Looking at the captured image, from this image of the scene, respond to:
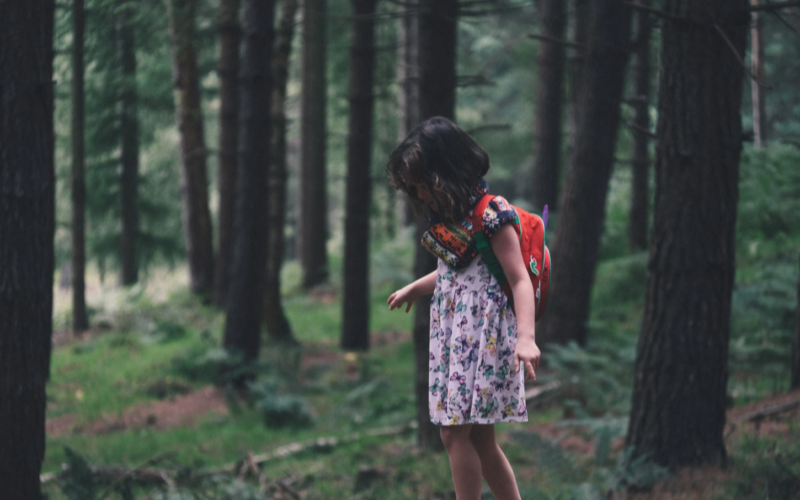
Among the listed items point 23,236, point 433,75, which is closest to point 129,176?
point 433,75

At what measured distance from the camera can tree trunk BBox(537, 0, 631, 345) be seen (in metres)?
8.33

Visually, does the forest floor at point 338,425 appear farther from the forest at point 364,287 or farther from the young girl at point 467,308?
the young girl at point 467,308

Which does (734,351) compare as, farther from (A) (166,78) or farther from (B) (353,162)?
(A) (166,78)

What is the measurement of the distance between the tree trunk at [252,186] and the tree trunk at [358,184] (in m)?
2.10

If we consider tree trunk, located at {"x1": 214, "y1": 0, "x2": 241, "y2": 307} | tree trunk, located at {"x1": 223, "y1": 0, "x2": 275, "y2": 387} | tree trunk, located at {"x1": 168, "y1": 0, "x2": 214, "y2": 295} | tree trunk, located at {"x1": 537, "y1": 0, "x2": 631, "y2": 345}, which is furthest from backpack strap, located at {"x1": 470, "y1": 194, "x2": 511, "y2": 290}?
tree trunk, located at {"x1": 168, "y1": 0, "x2": 214, "y2": 295}

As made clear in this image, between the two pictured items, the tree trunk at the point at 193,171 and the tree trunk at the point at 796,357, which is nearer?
the tree trunk at the point at 796,357

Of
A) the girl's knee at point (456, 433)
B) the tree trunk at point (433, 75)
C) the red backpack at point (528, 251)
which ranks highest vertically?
the tree trunk at point (433, 75)

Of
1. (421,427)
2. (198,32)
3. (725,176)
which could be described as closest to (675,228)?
(725,176)

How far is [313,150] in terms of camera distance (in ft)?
55.7

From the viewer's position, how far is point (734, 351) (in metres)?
7.73

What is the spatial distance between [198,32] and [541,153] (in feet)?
23.1

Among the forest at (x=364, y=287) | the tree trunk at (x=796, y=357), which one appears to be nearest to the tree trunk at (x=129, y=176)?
the forest at (x=364, y=287)

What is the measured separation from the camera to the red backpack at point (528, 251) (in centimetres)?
313

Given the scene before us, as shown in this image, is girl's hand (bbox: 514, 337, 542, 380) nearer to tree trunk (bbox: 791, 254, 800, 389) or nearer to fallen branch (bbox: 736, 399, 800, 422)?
fallen branch (bbox: 736, 399, 800, 422)
